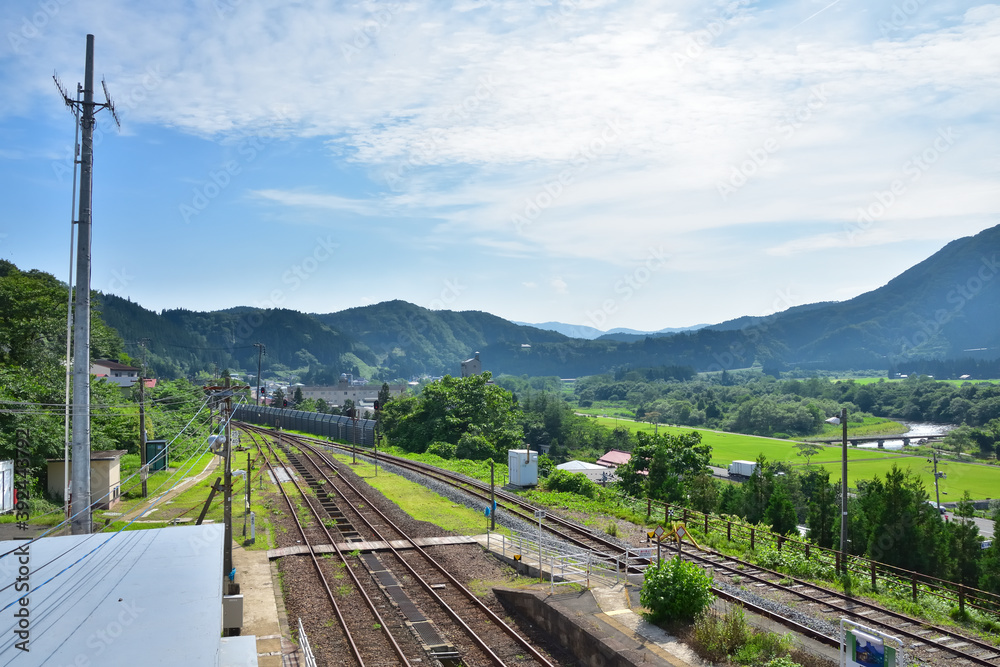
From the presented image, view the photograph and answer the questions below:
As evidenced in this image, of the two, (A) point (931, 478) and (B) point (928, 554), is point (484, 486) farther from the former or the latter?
(A) point (931, 478)

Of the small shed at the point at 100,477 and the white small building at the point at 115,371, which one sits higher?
the white small building at the point at 115,371

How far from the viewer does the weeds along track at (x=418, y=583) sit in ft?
42.7

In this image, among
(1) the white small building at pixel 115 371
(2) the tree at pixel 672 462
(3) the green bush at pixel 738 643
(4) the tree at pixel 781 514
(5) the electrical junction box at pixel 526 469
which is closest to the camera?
(3) the green bush at pixel 738 643

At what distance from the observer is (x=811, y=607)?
47.5 feet

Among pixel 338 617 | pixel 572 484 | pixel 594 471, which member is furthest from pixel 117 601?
pixel 594 471

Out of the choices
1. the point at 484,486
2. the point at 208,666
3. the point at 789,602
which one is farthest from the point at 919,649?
the point at 484,486

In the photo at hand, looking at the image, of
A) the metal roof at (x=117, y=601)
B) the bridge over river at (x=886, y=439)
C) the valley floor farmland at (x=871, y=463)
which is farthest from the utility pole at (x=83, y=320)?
the bridge over river at (x=886, y=439)

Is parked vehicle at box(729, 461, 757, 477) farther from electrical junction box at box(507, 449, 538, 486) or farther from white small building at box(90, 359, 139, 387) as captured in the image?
white small building at box(90, 359, 139, 387)

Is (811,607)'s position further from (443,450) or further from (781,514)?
(443,450)

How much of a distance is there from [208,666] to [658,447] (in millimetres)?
28819

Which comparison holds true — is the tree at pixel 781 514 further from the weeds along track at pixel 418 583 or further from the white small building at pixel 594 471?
the white small building at pixel 594 471

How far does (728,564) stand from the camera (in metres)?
17.8

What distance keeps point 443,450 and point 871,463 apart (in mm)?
74888

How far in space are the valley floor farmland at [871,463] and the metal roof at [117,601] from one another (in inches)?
2612
